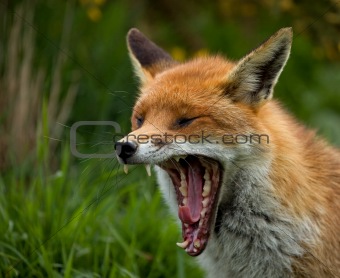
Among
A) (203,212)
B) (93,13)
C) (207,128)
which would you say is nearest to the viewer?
(207,128)

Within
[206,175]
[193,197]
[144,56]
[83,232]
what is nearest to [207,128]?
[206,175]

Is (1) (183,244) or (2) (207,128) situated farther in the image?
(1) (183,244)

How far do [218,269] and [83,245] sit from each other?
112 centimetres

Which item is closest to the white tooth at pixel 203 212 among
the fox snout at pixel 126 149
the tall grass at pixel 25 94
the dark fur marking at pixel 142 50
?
the fox snout at pixel 126 149

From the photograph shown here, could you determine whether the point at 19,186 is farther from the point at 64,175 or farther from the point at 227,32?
the point at 227,32

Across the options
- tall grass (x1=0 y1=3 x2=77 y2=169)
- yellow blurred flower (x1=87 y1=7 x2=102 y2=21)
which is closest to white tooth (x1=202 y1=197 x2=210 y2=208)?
tall grass (x1=0 y1=3 x2=77 y2=169)

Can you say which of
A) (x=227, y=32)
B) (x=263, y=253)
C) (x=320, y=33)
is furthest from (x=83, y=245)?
(x=227, y=32)

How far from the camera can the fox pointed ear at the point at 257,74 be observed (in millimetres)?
4031

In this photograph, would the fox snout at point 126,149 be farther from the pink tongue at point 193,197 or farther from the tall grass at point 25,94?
the tall grass at point 25,94

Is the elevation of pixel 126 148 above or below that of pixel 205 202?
above

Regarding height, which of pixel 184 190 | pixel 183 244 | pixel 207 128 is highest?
pixel 207 128

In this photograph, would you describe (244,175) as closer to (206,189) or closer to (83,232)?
(206,189)

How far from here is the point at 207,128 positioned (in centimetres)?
399

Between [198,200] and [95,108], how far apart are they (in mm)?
3455
